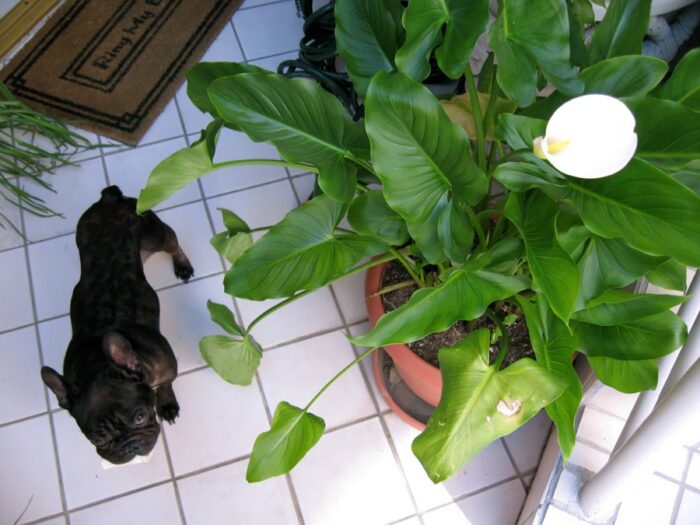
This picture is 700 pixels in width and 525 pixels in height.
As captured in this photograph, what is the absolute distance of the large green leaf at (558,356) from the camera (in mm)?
800

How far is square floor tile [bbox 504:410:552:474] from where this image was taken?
138 centimetres

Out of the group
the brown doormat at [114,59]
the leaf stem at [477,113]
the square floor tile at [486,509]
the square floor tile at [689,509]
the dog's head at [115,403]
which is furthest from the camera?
the brown doormat at [114,59]

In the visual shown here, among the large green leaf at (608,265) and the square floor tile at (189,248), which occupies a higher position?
the large green leaf at (608,265)

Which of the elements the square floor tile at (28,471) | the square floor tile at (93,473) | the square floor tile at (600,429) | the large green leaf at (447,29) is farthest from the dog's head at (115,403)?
the square floor tile at (600,429)

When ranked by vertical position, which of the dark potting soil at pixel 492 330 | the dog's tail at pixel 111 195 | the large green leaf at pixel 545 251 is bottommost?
the dark potting soil at pixel 492 330

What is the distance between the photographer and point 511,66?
2.54 feet

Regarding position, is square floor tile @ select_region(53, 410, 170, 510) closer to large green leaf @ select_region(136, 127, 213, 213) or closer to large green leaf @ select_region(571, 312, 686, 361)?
large green leaf @ select_region(136, 127, 213, 213)

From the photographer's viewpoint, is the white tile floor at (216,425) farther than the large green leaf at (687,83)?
Yes

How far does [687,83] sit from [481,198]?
0.31 metres

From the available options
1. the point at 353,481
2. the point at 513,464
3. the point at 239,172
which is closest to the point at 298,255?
the point at 353,481

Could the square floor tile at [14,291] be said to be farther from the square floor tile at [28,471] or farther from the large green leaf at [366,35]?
the large green leaf at [366,35]

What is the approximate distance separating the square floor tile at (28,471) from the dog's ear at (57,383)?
1.13 feet

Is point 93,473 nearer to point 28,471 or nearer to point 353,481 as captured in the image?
point 28,471

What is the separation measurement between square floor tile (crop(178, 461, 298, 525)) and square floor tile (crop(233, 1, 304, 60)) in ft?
4.12
